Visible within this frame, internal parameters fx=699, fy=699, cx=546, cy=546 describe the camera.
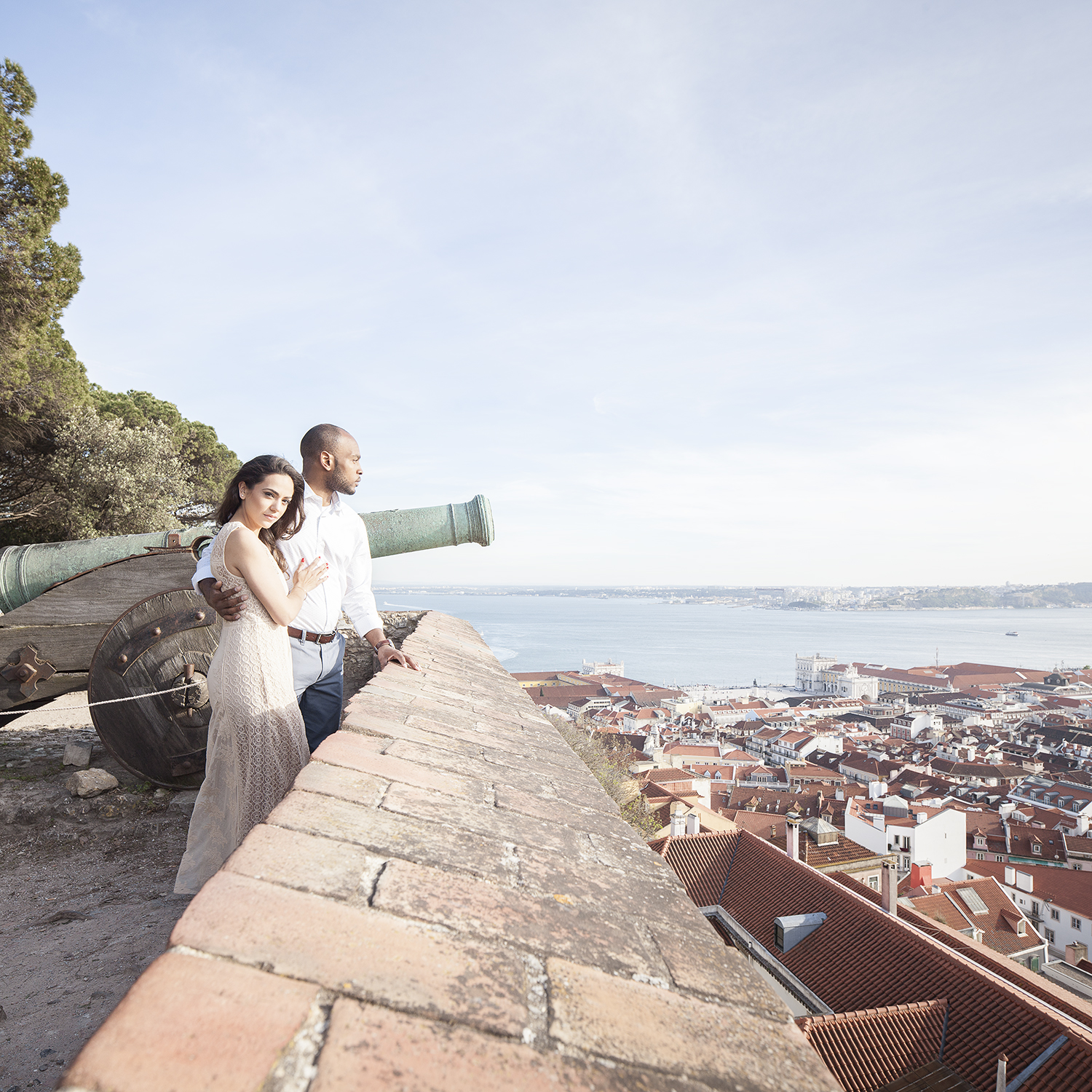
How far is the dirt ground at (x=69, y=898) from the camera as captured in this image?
5.18 feet

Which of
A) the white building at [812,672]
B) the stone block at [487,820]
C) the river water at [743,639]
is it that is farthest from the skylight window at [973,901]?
the white building at [812,672]

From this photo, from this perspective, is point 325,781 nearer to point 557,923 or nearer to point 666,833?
point 557,923

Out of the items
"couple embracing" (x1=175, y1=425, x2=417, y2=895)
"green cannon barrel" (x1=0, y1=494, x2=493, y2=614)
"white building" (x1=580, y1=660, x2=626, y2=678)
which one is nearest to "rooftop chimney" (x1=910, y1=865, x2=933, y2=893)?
"green cannon barrel" (x1=0, y1=494, x2=493, y2=614)

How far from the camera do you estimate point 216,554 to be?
1980mm

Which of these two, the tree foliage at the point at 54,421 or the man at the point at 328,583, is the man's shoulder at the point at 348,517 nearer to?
the man at the point at 328,583

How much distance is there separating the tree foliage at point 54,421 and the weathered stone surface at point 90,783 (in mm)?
9260

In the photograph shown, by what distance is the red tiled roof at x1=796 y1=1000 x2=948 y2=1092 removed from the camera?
675 cm

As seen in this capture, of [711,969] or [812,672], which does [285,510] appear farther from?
[812,672]

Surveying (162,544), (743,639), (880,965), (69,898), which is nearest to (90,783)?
(69,898)

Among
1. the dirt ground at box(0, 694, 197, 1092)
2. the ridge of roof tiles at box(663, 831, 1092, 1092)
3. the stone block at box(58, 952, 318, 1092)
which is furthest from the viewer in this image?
the ridge of roof tiles at box(663, 831, 1092, 1092)

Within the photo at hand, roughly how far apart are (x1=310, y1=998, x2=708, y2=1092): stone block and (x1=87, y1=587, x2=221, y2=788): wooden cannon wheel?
296 centimetres

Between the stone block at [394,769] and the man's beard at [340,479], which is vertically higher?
the man's beard at [340,479]

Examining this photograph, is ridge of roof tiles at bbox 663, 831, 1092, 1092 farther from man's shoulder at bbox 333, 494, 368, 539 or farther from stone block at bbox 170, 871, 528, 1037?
stone block at bbox 170, 871, 528, 1037

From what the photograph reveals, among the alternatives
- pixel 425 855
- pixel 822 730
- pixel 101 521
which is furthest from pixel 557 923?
pixel 822 730
